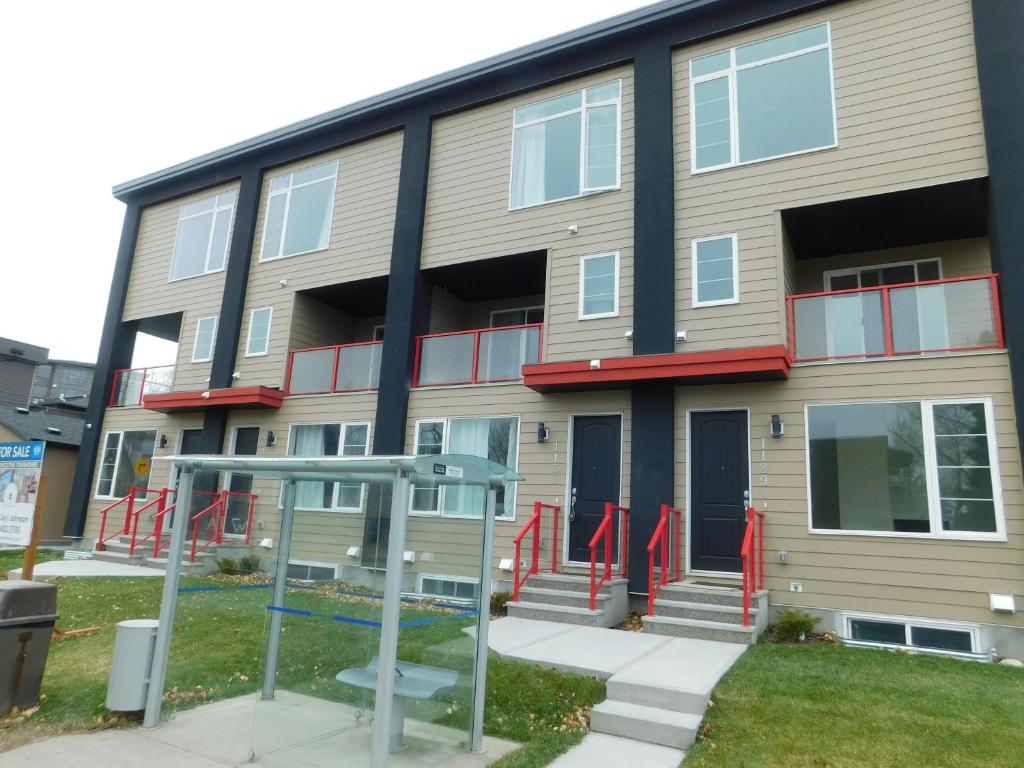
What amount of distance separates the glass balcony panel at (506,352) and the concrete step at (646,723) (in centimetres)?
699

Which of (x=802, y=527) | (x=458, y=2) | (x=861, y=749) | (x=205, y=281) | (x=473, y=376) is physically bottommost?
(x=861, y=749)

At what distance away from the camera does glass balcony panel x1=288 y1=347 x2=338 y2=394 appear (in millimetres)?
14430

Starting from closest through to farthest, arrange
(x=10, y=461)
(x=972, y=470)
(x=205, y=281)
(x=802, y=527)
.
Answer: (x=10, y=461), (x=972, y=470), (x=802, y=527), (x=205, y=281)

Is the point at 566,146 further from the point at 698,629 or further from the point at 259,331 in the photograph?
the point at 698,629

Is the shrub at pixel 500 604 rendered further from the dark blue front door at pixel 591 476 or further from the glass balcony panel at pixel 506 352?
the glass balcony panel at pixel 506 352

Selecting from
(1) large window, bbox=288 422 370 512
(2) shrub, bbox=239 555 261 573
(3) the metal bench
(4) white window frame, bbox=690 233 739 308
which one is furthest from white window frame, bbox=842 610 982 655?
(1) large window, bbox=288 422 370 512

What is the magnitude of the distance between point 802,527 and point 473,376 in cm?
604

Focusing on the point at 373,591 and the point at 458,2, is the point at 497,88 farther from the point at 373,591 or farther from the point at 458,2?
the point at 373,591

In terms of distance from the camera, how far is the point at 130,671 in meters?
5.23

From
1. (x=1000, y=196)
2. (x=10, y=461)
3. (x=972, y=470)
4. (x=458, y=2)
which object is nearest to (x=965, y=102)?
(x=1000, y=196)

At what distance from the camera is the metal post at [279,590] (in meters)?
5.48

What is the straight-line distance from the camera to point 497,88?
13.2 metres

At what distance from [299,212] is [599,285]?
313 inches

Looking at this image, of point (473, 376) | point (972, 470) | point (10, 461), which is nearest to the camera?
point (10, 461)
